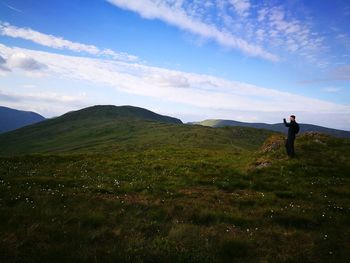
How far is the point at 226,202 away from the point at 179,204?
268cm

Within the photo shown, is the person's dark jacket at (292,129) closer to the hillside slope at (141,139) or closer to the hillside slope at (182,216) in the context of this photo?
the hillside slope at (182,216)

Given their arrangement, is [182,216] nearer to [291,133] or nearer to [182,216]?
[182,216]

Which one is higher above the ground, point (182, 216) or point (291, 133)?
point (291, 133)

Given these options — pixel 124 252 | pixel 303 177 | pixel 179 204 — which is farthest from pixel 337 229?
pixel 303 177

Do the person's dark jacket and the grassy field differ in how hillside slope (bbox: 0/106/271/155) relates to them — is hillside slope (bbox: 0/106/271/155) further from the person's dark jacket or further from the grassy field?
the grassy field

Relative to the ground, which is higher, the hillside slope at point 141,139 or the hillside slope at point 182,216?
the hillside slope at point 182,216

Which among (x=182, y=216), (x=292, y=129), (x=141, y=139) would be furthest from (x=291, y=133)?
(x=141, y=139)

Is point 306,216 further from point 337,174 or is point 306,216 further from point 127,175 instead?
point 127,175

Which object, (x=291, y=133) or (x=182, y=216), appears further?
(x=291, y=133)

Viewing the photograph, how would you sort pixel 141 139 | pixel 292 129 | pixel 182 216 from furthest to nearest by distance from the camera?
1. pixel 141 139
2. pixel 292 129
3. pixel 182 216

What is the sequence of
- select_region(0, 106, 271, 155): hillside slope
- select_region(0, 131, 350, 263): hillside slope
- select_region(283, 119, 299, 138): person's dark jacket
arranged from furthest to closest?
select_region(0, 106, 271, 155): hillside slope, select_region(283, 119, 299, 138): person's dark jacket, select_region(0, 131, 350, 263): hillside slope

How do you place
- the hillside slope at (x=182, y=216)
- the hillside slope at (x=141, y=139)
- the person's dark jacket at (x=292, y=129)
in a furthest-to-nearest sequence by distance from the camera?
the hillside slope at (x=141, y=139) → the person's dark jacket at (x=292, y=129) → the hillside slope at (x=182, y=216)

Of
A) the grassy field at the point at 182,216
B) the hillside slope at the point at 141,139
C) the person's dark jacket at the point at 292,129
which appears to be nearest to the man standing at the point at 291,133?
the person's dark jacket at the point at 292,129

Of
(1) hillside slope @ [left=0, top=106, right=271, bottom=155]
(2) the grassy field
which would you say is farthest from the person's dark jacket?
(1) hillside slope @ [left=0, top=106, right=271, bottom=155]
